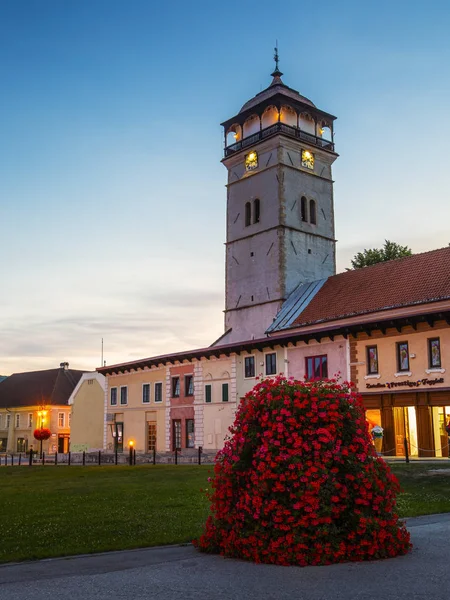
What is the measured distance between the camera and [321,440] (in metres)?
8.39

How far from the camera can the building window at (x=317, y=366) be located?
36969 millimetres

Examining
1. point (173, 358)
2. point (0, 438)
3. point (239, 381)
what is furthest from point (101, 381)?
point (0, 438)

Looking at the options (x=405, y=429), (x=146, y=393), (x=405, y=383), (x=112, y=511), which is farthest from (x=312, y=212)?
(x=112, y=511)

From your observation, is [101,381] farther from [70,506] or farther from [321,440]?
[321,440]

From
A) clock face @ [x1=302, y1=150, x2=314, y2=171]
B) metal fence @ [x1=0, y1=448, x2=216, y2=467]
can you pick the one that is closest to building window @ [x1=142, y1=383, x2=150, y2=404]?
metal fence @ [x1=0, y1=448, x2=216, y2=467]

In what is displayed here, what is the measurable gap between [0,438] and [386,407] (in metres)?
60.4

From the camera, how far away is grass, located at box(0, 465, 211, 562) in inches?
377

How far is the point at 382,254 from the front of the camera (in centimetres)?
5731

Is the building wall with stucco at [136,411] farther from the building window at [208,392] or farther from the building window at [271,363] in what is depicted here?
the building window at [271,363]

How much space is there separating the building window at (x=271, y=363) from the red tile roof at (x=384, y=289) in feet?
11.4

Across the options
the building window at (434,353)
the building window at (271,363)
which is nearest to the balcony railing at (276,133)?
the building window at (271,363)

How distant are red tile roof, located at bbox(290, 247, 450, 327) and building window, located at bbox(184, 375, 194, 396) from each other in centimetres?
832

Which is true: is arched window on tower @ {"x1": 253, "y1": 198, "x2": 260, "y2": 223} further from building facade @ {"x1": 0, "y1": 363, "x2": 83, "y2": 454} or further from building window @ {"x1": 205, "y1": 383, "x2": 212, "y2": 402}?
building facade @ {"x1": 0, "y1": 363, "x2": 83, "y2": 454}

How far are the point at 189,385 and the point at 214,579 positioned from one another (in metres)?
40.2
